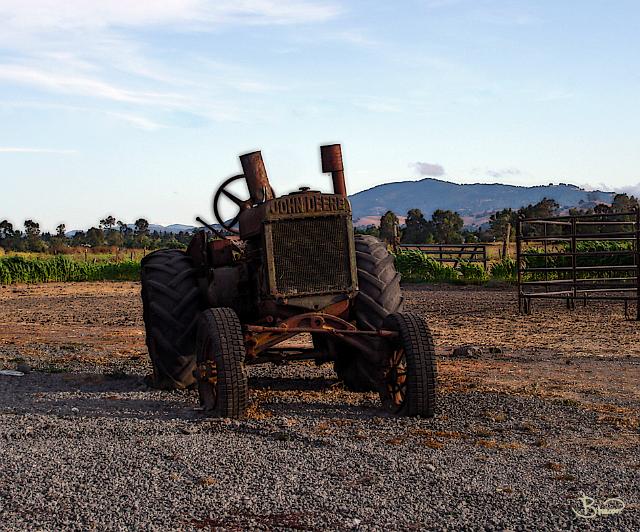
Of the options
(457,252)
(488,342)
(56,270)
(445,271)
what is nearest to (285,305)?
(488,342)

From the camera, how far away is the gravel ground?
5.30 m

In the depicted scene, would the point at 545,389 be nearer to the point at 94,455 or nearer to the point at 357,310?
the point at 357,310

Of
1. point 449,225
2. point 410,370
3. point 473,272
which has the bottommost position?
point 473,272

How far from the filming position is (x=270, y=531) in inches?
198

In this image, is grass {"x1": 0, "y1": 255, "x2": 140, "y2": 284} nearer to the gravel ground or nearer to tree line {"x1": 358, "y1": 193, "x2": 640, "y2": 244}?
the gravel ground

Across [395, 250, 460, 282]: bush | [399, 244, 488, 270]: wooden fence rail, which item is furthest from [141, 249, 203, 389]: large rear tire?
A: [399, 244, 488, 270]: wooden fence rail

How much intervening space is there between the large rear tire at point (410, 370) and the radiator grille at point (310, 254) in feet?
2.43

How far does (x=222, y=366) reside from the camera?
8070 mm

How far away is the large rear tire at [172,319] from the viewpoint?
1010 centimetres

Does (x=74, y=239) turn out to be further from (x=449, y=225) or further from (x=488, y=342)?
(x=488, y=342)

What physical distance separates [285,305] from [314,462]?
263 cm

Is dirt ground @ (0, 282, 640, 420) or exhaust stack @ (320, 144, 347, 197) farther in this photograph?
dirt ground @ (0, 282, 640, 420)

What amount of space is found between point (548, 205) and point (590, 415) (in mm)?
89126

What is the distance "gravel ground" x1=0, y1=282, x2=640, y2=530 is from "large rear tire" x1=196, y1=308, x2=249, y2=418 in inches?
8.1
